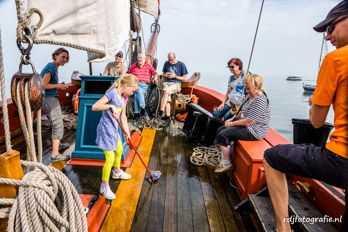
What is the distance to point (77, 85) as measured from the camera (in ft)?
22.0

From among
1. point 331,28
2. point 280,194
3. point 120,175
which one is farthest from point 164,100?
point 331,28

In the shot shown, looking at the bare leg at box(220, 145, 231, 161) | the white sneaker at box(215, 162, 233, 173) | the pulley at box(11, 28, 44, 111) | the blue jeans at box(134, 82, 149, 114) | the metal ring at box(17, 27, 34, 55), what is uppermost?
the metal ring at box(17, 27, 34, 55)

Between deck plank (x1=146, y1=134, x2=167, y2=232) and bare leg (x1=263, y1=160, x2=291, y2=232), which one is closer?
bare leg (x1=263, y1=160, x2=291, y2=232)

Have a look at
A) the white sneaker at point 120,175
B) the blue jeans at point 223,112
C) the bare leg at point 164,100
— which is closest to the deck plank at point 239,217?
the white sneaker at point 120,175

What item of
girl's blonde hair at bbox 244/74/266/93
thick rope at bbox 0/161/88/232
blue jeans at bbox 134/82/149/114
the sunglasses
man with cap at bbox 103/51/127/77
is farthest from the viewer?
man with cap at bbox 103/51/127/77

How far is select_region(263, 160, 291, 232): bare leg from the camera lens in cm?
181

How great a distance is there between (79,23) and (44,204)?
3.16 feet

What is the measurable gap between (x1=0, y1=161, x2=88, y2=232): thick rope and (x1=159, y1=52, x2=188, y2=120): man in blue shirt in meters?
4.62

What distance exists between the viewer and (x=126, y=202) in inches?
100

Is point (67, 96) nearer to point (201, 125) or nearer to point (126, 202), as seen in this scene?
point (201, 125)

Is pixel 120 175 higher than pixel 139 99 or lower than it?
lower

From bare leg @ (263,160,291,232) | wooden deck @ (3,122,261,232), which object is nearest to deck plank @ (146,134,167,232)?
wooden deck @ (3,122,261,232)

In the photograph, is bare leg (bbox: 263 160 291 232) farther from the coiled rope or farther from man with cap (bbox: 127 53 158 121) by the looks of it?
man with cap (bbox: 127 53 158 121)

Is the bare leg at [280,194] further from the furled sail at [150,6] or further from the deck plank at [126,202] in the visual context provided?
the furled sail at [150,6]
